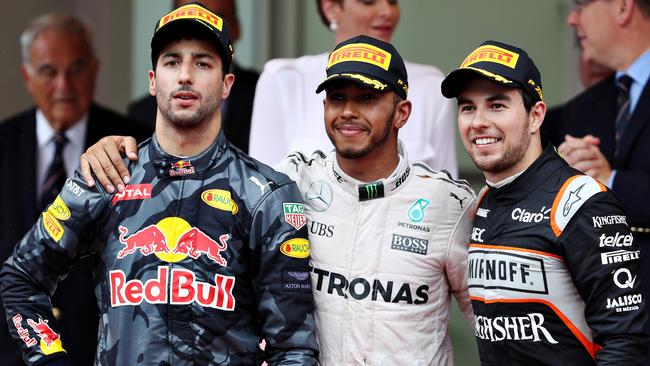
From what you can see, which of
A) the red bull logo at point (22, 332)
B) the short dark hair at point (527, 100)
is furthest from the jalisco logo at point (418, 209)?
the red bull logo at point (22, 332)

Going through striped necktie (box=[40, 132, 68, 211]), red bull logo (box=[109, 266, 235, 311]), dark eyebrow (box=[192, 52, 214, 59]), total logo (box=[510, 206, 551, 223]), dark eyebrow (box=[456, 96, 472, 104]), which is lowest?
red bull logo (box=[109, 266, 235, 311])

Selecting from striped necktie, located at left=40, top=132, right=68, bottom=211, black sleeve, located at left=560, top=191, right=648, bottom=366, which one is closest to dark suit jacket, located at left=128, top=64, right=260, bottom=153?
striped necktie, located at left=40, top=132, right=68, bottom=211

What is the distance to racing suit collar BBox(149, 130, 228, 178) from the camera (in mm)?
Result: 3301

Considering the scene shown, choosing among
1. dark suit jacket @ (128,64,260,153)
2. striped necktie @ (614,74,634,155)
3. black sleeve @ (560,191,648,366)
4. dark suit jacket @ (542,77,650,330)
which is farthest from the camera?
dark suit jacket @ (128,64,260,153)

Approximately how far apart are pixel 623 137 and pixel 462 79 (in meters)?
1.11

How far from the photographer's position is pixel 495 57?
332 cm

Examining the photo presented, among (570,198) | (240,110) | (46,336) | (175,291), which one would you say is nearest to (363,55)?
(570,198)

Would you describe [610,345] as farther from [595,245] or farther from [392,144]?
[392,144]

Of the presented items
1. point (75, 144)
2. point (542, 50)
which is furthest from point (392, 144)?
point (542, 50)

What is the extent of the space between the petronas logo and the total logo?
395mm

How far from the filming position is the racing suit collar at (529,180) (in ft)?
10.7

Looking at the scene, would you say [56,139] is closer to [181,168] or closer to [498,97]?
[181,168]

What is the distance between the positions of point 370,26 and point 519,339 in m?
1.60

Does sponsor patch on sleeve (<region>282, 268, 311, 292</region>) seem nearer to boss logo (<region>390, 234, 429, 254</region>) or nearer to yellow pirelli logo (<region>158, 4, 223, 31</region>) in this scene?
boss logo (<region>390, 234, 429, 254</region>)
